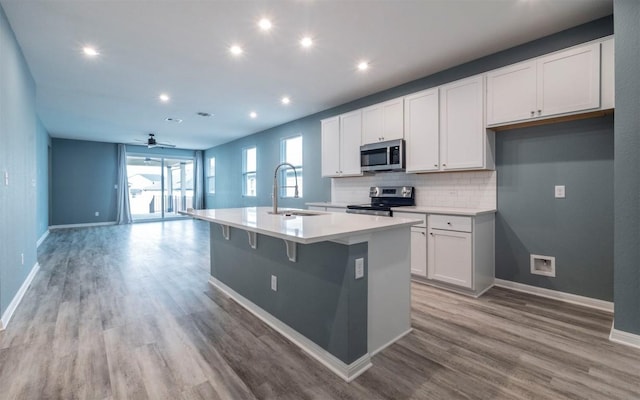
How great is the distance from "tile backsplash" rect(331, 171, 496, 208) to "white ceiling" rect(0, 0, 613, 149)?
4.42 feet

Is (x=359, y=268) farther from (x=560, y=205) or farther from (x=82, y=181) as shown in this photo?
(x=82, y=181)

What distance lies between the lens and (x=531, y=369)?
71.2 inches

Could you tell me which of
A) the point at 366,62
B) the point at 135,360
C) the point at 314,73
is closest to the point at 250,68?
the point at 314,73

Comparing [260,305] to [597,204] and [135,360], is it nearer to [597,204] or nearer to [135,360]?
[135,360]

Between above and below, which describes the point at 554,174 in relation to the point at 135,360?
above

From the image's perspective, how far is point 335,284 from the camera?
181 cm


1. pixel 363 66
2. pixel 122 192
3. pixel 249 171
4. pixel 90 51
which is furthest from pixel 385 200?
pixel 122 192

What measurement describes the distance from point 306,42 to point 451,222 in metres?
2.43

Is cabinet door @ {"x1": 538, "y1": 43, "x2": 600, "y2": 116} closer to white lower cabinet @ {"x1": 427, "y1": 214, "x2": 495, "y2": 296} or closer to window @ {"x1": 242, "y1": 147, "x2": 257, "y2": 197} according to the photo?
white lower cabinet @ {"x1": 427, "y1": 214, "x2": 495, "y2": 296}

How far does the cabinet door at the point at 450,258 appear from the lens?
3.00 m

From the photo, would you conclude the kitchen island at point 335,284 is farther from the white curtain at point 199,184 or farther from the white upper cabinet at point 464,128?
the white curtain at point 199,184

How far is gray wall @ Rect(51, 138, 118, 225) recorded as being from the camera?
8.41 m

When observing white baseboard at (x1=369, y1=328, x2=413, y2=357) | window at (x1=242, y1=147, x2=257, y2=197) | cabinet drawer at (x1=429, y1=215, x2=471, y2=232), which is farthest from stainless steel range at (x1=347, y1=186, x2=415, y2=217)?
window at (x1=242, y1=147, x2=257, y2=197)

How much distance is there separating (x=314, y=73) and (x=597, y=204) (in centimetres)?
334
